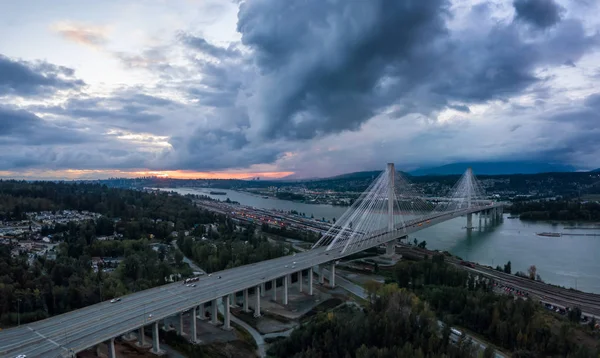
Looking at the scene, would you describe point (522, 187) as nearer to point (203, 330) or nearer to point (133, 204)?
point (133, 204)

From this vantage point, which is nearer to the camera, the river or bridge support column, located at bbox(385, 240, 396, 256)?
the river

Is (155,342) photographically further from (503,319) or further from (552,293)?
(552,293)

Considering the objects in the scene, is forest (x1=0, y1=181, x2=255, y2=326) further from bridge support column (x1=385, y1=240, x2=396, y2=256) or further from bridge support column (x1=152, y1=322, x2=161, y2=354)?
bridge support column (x1=385, y1=240, x2=396, y2=256)

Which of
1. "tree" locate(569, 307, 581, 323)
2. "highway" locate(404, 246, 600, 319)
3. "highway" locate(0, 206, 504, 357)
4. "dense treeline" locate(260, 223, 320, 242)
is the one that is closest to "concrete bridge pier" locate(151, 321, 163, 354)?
"highway" locate(0, 206, 504, 357)

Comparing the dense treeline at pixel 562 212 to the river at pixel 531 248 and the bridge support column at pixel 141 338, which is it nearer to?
the river at pixel 531 248

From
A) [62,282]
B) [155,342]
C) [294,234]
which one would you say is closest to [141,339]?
[155,342]

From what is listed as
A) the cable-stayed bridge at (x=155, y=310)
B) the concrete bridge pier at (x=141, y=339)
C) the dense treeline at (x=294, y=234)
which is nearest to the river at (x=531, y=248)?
the dense treeline at (x=294, y=234)
